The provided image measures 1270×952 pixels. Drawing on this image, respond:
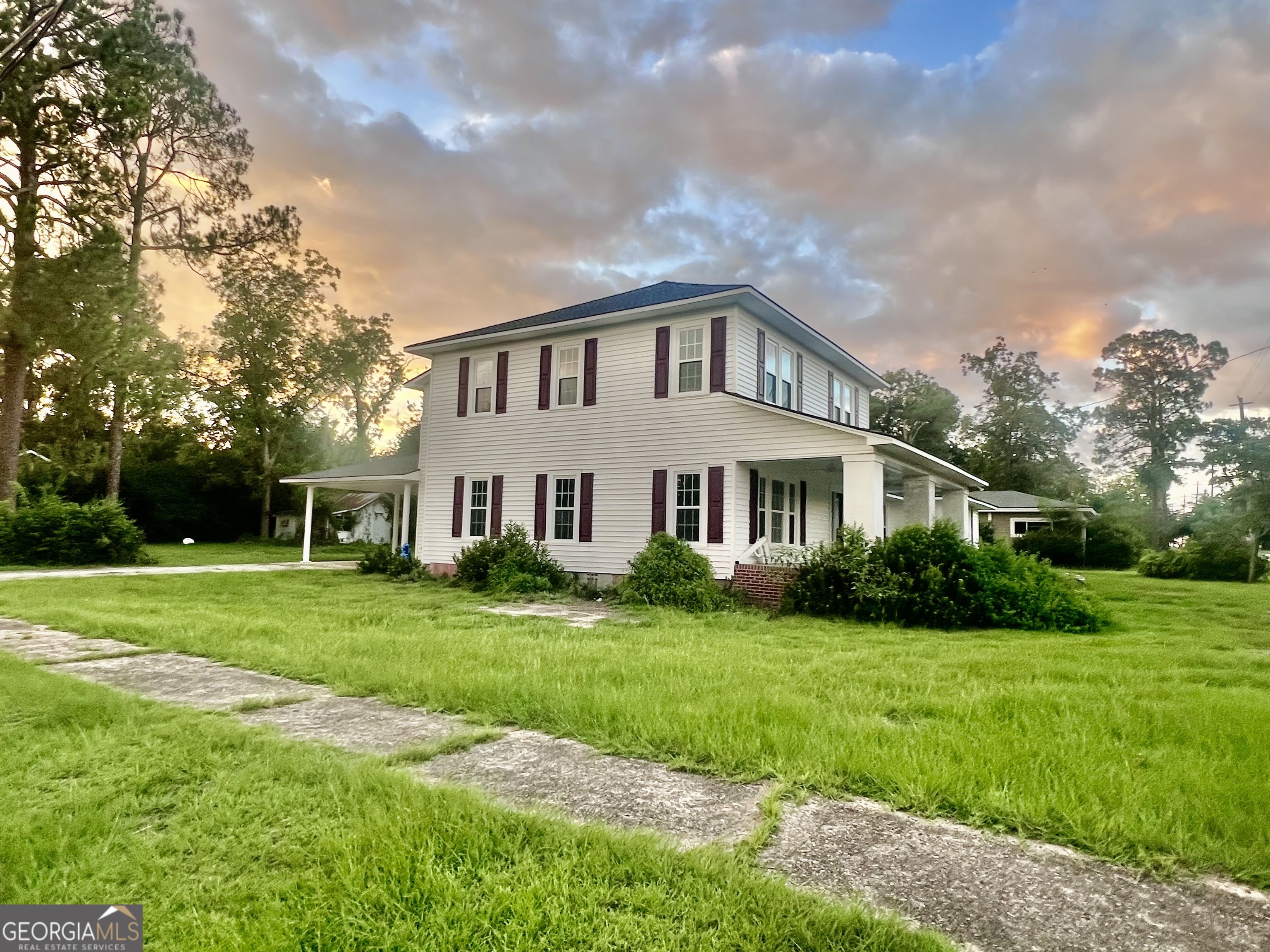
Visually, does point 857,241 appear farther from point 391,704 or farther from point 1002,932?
point 1002,932

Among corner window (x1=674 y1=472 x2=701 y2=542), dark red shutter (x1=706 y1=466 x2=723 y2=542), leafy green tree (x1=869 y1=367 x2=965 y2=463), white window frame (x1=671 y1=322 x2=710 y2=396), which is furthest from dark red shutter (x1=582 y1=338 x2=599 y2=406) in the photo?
leafy green tree (x1=869 y1=367 x2=965 y2=463)

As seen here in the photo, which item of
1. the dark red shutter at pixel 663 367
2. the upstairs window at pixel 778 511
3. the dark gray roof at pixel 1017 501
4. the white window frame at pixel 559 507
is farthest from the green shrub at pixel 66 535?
the dark gray roof at pixel 1017 501

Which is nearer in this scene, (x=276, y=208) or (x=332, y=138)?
(x=332, y=138)

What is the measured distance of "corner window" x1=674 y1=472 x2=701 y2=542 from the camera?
13.9 meters

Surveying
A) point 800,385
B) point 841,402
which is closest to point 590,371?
point 800,385

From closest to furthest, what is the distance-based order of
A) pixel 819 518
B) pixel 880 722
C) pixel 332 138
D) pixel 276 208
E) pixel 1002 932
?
pixel 1002 932
pixel 880 722
pixel 332 138
pixel 819 518
pixel 276 208

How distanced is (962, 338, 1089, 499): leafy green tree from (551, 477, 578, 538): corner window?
3829 centimetres

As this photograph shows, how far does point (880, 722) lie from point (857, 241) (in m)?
16.5

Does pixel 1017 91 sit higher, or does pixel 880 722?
pixel 1017 91

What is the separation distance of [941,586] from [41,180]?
25268 mm

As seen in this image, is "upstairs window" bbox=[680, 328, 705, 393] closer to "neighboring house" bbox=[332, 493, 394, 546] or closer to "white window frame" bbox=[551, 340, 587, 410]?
"white window frame" bbox=[551, 340, 587, 410]

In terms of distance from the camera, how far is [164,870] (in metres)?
2.36

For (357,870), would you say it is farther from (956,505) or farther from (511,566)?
(956,505)

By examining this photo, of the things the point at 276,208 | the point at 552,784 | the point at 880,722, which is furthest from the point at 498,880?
the point at 276,208
